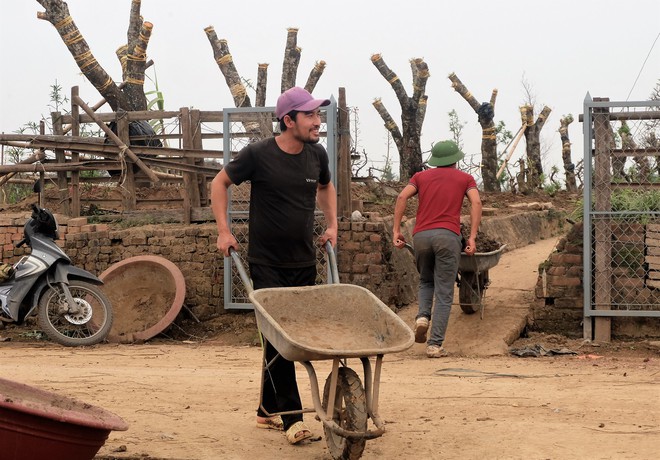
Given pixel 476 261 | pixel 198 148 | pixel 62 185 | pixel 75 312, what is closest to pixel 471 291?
pixel 476 261

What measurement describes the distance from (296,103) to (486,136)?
58.4 ft

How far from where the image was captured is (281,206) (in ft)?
19.3

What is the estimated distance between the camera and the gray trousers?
357 inches

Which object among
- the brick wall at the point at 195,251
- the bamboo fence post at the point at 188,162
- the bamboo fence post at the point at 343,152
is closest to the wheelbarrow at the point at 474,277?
the brick wall at the point at 195,251

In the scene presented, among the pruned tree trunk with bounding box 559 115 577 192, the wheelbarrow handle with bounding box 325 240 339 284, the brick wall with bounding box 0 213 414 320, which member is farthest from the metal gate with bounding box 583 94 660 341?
the pruned tree trunk with bounding box 559 115 577 192

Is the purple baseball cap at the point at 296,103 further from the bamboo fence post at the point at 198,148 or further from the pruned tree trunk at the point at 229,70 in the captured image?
the pruned tree trunk at the point at 229,70

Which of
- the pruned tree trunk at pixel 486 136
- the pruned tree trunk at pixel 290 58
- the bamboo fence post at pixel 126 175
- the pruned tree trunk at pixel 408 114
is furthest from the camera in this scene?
the pruned tree trunk at pixel 486 136

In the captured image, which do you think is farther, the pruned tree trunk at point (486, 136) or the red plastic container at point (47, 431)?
the pruned tree trunk at point (486, 136)

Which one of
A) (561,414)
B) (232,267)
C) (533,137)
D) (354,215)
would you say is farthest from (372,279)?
(533,137)

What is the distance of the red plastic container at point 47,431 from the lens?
4.36 metres

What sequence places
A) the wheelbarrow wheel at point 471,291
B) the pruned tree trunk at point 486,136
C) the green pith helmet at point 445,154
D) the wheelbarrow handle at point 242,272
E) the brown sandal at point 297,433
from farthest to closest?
the pruned tree trunk at point 486,136
the wheelbarrow wheel at point 471,291
the green pith helmet at point 445,154
the brown sandal at point 297,433
the wheelbarrow handle at point 242,272

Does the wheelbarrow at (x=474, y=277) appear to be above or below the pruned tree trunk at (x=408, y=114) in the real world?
below

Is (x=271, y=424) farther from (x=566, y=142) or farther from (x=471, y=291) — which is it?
(x=566, y=142)

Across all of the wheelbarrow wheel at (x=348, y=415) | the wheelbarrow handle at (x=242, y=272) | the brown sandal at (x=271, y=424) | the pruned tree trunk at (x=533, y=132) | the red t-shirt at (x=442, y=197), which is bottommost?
the brown sandal at (x=271, y=424)
